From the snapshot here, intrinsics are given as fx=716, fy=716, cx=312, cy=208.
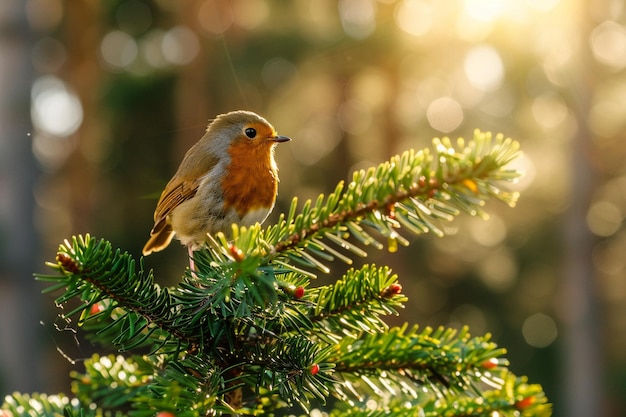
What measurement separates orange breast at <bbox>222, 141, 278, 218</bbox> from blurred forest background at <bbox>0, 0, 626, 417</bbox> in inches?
162

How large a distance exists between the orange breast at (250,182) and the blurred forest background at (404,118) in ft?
13.5

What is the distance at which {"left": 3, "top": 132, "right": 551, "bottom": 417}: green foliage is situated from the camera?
0.73 meters

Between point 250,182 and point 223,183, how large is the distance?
0.06 metres

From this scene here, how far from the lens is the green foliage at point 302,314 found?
28.6 inches

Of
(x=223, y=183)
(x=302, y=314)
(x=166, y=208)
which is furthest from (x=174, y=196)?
(x=302, y=314)

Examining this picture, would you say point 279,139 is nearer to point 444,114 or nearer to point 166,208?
point 166,208

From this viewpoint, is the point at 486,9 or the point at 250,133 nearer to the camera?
the point at 250,133

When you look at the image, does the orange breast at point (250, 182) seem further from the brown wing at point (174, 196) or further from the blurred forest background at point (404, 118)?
the blurred forest background at point (404, 118)

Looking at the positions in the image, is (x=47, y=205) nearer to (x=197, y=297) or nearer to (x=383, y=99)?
(x=383, y=99)

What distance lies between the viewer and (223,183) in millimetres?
1375

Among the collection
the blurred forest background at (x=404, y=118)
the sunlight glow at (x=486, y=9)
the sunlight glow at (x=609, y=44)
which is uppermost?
the sunlight glow at (x=486, y=9)

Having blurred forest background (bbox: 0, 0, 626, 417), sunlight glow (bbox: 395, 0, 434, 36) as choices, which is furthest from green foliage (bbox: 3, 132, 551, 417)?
sunlight glow (bbox: 395, 0, 434, 36)

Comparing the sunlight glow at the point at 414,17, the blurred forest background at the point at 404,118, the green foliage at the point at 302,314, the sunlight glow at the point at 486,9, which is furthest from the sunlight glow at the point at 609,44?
the green foliage at the point at 302,314

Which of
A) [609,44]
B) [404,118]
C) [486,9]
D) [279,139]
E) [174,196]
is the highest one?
[486,9]
